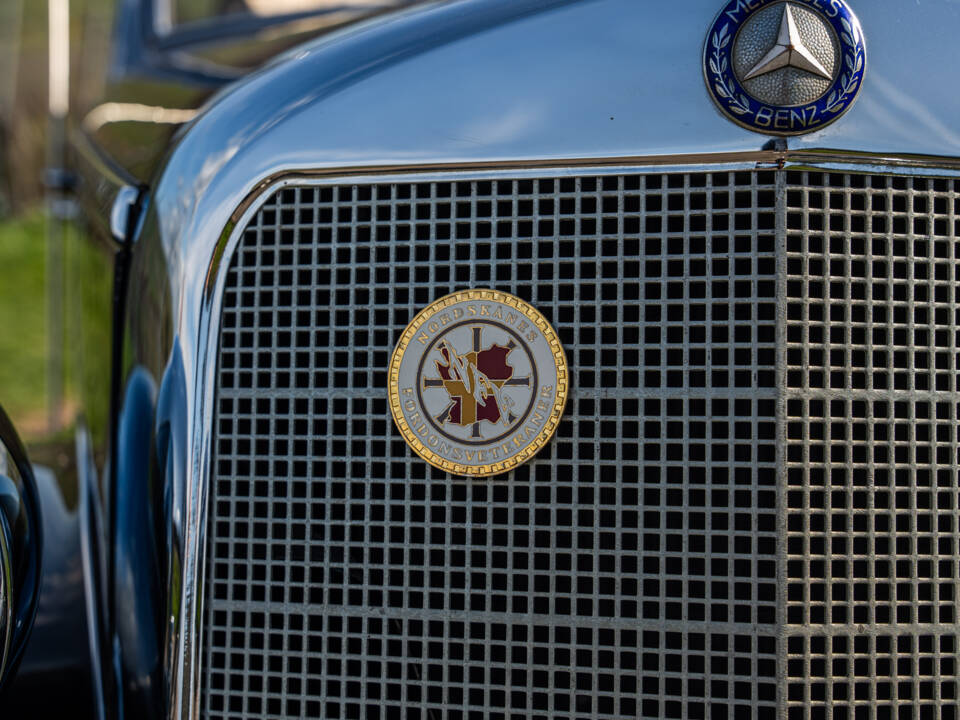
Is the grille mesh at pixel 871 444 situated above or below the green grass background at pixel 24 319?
below

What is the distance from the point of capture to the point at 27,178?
299 inches

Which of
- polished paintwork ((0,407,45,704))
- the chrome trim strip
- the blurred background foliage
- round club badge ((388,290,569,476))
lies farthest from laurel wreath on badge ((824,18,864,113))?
the blurred background foliage

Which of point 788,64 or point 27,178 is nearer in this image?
point 788,64

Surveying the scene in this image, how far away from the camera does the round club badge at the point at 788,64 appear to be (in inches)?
54.6

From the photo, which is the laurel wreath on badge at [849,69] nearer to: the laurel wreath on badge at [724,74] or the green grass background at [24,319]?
the laurel wreath on badge at [724,74]

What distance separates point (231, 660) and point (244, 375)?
467mm

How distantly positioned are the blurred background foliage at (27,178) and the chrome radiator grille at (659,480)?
2.71m

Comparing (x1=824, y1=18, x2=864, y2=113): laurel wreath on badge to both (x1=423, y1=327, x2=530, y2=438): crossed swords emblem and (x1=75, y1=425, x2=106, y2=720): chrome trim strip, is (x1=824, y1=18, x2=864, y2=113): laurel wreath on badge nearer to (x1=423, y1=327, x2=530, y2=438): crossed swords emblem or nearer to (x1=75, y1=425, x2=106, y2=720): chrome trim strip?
(x1=423, y1=327, x2=530, y2=438): crossed swords emblem

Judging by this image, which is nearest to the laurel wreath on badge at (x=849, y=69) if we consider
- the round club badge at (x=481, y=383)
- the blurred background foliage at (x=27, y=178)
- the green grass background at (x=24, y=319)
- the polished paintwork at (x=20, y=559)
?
the round club badge at (x=481, y=383)

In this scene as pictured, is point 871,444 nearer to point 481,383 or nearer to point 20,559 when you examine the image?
point 481,383

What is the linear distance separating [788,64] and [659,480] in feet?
2.09

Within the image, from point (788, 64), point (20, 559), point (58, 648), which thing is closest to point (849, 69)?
point (788, 64)

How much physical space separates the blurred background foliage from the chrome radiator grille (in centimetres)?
271

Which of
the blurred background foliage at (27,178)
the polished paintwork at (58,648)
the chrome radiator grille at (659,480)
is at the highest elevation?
the blurred background foliage at (27,178)
